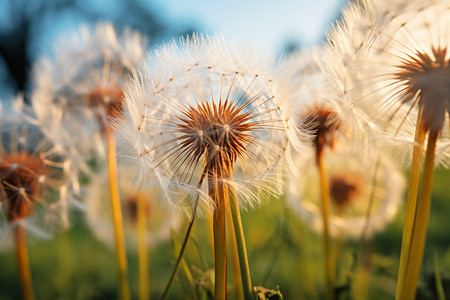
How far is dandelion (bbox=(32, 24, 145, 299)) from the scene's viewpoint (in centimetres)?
166

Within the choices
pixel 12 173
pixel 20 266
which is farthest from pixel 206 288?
pixel 12 173

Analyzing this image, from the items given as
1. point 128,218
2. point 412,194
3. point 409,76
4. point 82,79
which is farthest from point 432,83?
point 128,218

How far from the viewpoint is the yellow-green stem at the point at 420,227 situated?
783mm

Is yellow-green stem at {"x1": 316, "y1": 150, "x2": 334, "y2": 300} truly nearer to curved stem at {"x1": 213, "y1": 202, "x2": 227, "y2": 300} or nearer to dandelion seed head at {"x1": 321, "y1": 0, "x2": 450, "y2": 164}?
dandelion seed head at {"x1": 321, "y1": 0, "x2": 450, "y2": 164}

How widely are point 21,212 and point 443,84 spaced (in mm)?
1464

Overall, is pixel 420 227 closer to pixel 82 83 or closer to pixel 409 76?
pixel 409 76

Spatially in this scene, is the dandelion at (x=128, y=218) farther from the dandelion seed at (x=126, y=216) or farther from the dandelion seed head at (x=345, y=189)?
the dandelion seed head at (x=345, y=189)

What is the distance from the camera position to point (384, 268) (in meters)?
1.73

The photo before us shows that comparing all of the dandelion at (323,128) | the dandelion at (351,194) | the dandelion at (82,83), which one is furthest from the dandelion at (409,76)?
the dandelion at (82,83)

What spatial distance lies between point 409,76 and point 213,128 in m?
0.49

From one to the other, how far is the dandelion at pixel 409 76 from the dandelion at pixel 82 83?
105cm

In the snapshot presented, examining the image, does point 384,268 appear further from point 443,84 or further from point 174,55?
point 174,55

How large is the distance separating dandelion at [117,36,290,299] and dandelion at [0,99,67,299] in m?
0.68

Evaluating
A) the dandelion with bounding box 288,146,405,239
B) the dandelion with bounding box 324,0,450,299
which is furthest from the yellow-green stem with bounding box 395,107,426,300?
the dandelion with bounding box 288,146,405,239
